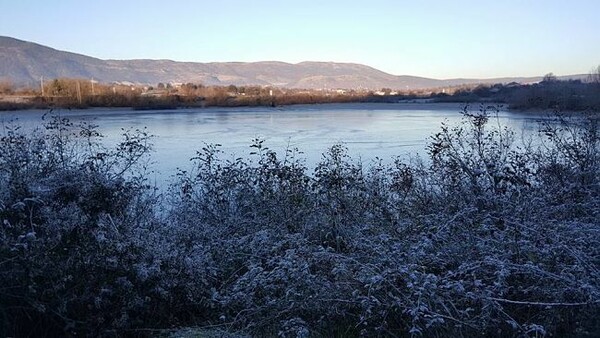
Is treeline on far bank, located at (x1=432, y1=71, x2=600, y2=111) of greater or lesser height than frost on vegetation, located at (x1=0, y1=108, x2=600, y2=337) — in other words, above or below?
above

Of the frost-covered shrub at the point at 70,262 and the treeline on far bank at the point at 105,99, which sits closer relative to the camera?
the frost-covered shrub at the point at 70,262

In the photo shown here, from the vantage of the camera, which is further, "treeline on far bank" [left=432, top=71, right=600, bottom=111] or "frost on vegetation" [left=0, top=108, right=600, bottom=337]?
"treeline on far bank" [left=432, top=71, right=600, bottom=111]

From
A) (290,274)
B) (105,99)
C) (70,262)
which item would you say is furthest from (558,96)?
(105,99)

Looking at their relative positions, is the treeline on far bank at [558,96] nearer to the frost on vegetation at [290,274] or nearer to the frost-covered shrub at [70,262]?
the frost on vegetation at [290,274]

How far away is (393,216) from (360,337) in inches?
125

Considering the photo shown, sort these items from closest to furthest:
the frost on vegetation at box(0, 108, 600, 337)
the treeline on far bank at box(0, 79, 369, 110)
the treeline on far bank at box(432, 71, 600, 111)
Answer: the frost on vegetation at box(0, 108, 600, 337)
the treeline on far bank at box(432, 71, 600, 111)
the treeline on far bank at box(0, 79, 369, 110)

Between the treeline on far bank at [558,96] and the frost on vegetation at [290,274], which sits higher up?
the treeline on far bank at [558,96]

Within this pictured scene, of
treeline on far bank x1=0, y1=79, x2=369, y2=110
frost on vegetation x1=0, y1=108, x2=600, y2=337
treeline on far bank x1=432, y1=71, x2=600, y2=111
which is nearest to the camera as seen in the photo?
frost on vegetation x1=0, y1=108, x2=600, y2=337

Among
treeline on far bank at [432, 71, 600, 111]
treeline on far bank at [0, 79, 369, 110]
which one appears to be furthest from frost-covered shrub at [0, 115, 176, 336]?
treeline on far bank at [0, 79, 369, 110]

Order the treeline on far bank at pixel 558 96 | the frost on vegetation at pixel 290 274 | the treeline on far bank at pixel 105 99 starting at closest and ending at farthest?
the frost on vegetation at pixel 290 274 < the treeline on far bank at pixel 558 96 < the treeline on far bank at pixel 105 99

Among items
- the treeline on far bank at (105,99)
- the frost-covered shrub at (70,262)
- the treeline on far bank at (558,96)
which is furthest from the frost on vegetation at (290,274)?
the treeline on far bank at (105,99)

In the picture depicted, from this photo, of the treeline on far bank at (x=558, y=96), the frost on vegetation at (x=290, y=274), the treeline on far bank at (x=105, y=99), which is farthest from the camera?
the treeline on far bank at (x=105, y=99)

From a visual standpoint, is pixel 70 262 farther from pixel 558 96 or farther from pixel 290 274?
pixel 558 96

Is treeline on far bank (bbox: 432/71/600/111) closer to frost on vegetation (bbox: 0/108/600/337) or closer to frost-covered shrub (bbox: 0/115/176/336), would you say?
frost on vegetation (bbox: 0/108/600/337)
